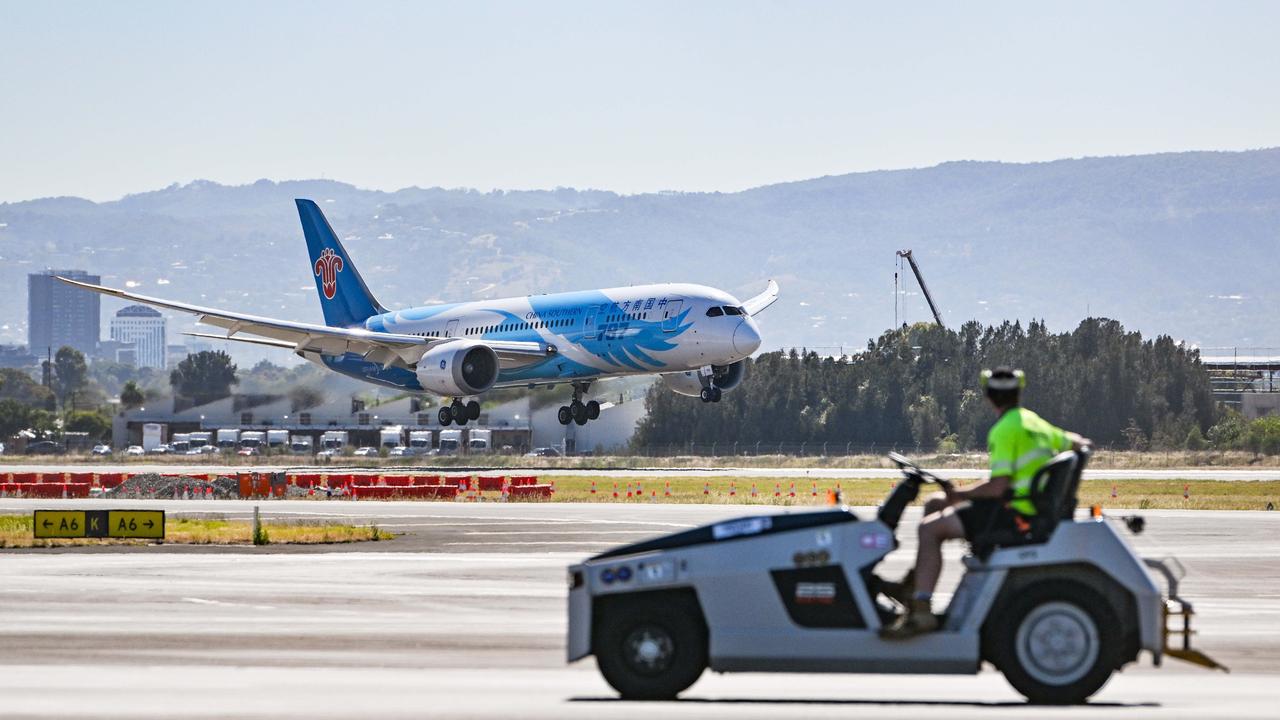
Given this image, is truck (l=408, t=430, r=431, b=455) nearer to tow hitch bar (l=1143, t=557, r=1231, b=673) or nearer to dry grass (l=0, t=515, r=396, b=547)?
dry grass (l=0, t=515, r=396, b=547)

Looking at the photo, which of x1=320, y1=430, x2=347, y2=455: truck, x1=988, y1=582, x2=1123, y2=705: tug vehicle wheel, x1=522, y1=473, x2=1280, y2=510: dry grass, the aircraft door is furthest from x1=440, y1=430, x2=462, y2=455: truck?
x1=988, y1=582, x2=1123, y2=705: tug vehicle wheel

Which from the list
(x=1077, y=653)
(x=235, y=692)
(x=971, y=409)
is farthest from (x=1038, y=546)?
(x=971, y=409)

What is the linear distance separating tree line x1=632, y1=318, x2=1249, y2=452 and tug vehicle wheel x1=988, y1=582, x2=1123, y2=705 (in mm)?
82107

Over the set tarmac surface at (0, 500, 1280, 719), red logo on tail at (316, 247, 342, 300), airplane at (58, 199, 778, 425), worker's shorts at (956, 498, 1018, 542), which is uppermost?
red logo on tail at (316, 247, 342, 300)

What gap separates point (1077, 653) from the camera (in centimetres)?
1270

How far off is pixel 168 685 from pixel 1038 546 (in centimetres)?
652

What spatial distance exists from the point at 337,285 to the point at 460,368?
15.6 m

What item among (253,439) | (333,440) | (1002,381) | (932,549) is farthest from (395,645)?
(253,439)

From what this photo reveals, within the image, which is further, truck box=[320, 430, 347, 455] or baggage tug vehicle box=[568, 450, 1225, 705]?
truck box=[320, 430, 347, 455]

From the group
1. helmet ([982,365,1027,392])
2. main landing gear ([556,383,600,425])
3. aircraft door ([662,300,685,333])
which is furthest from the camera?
main landing gear ([556,383,600,425])

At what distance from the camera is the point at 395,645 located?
658 inches

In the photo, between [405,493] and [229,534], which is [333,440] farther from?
[229,534]

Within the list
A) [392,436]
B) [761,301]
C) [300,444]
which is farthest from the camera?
[300,444]

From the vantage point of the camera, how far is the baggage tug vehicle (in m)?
12.7
